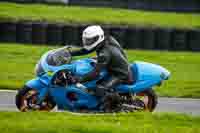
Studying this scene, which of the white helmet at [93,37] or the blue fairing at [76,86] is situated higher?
the white helmet at [93,37]

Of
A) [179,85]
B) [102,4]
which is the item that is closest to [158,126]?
[179,85]

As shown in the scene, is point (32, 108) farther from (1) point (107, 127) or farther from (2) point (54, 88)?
(1) point (107, 127)

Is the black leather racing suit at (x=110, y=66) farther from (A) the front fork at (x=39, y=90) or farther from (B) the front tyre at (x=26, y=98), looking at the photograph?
(B) the front tyre at (x=26, y=98)

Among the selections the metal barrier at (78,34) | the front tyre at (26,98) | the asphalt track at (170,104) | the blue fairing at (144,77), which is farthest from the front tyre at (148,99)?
the metal barrier at (78,34)

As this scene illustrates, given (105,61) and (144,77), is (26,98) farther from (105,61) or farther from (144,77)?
(144,77)

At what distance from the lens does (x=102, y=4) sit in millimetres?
29625

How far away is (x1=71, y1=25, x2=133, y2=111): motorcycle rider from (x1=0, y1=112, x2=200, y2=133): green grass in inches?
63.4

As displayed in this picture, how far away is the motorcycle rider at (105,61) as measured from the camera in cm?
1178

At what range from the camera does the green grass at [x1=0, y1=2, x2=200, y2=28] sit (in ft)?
81.6

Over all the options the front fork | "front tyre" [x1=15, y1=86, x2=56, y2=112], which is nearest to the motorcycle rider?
the front fork

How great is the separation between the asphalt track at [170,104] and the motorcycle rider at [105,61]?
1.31 m

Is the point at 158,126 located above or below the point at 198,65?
above

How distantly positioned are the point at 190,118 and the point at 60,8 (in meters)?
17.9

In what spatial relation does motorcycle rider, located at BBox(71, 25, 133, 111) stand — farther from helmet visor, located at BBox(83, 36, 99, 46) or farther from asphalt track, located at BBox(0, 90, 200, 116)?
asphalt track, located at BBox(0, 90, 200, 116)
